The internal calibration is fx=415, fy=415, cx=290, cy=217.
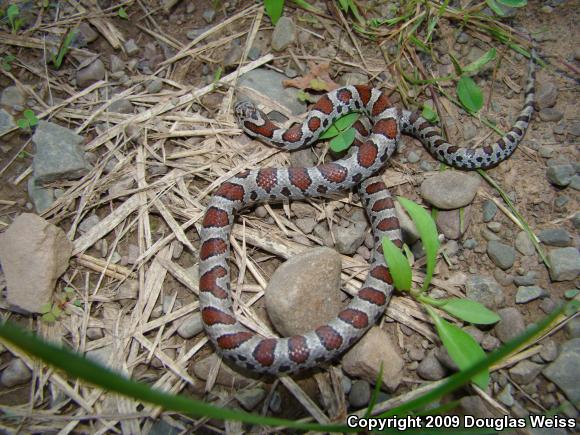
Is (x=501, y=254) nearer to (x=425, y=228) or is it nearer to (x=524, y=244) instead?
(x=524, y=244)

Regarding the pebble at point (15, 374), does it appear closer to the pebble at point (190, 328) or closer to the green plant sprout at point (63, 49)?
the pebble at point (190, 328)

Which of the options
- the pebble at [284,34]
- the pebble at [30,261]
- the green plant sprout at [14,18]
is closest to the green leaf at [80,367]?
the pebble at [30,261]

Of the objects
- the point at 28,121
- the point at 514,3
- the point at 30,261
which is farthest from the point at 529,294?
the point at 28,121

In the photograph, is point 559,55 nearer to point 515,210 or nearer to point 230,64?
point 515,210

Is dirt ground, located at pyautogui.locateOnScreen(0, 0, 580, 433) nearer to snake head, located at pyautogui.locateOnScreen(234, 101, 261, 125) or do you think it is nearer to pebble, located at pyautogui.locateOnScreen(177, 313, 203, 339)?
pebble, located at pyautogui.locateOnScreen(177, 313, 203, 339)

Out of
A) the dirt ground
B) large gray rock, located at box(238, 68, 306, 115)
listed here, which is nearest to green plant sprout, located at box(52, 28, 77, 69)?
the dirt ground
